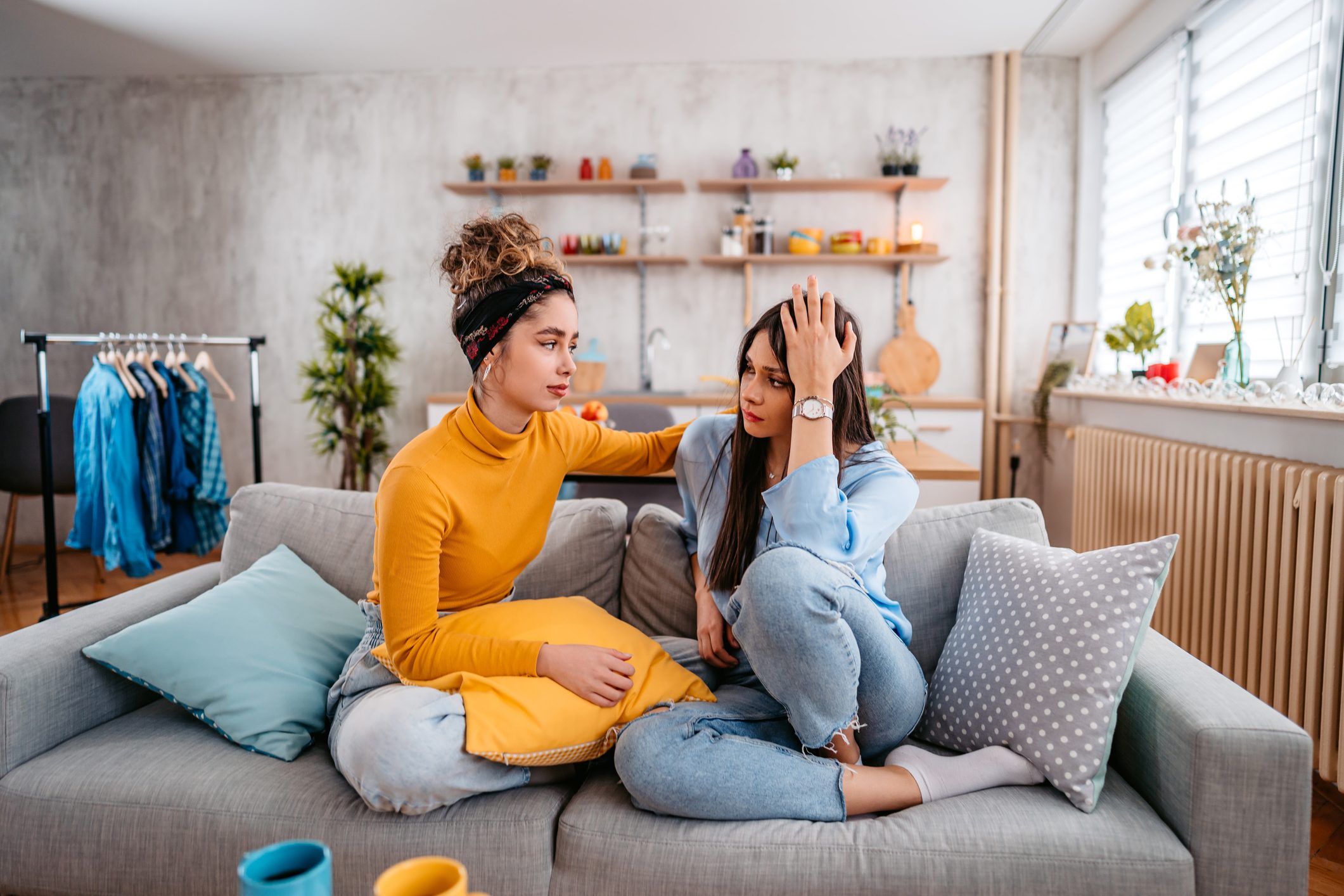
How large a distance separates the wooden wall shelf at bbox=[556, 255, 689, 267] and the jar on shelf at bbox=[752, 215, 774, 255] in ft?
1.23

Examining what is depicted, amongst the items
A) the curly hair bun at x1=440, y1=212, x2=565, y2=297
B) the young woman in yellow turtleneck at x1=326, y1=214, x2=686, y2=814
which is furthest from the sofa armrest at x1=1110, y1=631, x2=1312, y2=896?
the curly hair bun at x1=440, y1=212, x2=565, y2=297

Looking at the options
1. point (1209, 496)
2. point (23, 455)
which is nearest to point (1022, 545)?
point (1209, 496)

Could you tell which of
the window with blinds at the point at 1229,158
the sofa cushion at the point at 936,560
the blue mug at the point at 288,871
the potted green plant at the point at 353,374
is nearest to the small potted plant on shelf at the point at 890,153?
the window with blinds at the point at 1229,158

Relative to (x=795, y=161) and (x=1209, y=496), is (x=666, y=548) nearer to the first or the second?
(x=1209, y=496)

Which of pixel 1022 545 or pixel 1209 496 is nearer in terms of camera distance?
pixel 1022 545

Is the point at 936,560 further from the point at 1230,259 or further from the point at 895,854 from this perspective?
the point at 1230,259

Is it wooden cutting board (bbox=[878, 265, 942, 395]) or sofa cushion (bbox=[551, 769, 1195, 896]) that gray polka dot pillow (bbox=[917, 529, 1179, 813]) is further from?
wooden cutting board (bbox=[878, 265, 942, 395])

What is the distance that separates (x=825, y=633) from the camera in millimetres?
1128

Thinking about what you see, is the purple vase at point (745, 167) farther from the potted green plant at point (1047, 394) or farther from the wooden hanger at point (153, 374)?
the wooden hanger at point (153, 374)

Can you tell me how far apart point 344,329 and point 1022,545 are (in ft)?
12.6

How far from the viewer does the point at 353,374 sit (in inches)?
170

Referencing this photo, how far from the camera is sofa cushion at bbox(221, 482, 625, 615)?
161 centimetres

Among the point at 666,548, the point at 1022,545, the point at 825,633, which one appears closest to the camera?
the point at 825,633

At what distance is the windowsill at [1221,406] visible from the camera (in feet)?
6.08
